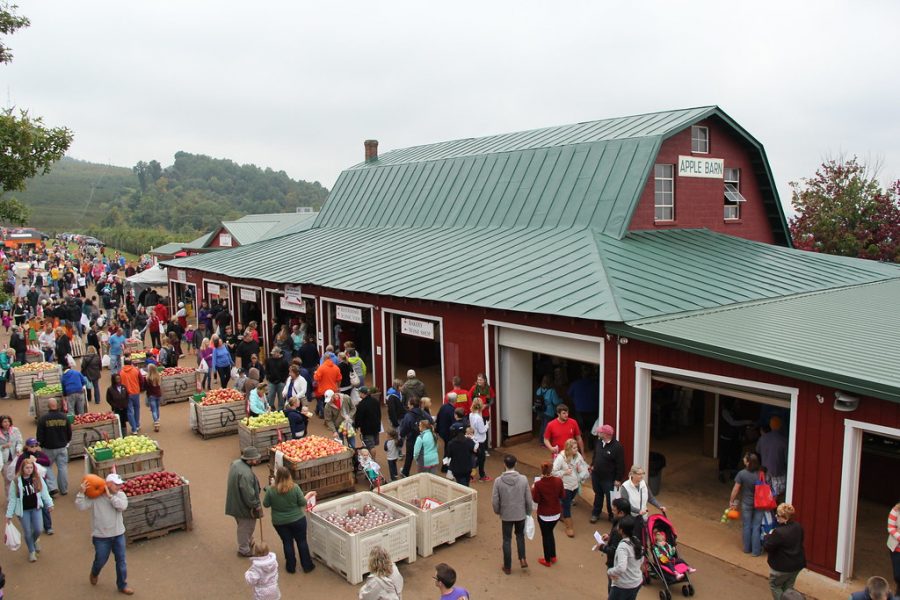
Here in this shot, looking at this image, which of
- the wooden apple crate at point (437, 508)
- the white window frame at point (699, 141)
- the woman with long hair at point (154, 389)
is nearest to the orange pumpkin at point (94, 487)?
the wooden apple crate at point (437, 508)

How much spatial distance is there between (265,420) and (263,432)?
34cm

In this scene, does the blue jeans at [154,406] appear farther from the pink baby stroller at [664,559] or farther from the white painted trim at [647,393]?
the pink baby stroller at [664,559]

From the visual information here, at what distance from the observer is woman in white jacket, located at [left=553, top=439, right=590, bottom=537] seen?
32.0 feet

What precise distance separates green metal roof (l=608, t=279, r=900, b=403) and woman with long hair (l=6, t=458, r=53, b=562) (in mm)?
8482

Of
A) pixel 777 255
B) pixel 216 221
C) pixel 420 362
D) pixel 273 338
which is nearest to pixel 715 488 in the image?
pixel 777 255

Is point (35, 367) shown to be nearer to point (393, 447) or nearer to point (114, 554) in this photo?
point (393, 447)

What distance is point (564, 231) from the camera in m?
16.5

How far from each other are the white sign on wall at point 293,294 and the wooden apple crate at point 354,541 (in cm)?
1069

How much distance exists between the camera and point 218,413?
47.5ft

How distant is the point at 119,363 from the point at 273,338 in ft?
14.7

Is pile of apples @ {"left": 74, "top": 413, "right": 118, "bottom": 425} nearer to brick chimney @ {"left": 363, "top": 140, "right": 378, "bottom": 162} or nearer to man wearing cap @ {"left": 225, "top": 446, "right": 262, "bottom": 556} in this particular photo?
man wearing cap @ {"left": 225, "top": 446, "right": 262, "bottom": 556}

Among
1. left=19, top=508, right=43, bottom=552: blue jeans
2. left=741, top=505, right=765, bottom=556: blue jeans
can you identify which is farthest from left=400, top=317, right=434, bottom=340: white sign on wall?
left=19, top=508, right=43, bottom=552: blue jeans

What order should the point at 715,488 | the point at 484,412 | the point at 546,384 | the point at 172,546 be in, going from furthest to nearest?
the point at 546,384
the point at 484,412
the point at 715,488
the point at 172,546

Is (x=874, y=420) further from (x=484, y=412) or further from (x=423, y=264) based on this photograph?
(x=423, y=264)
